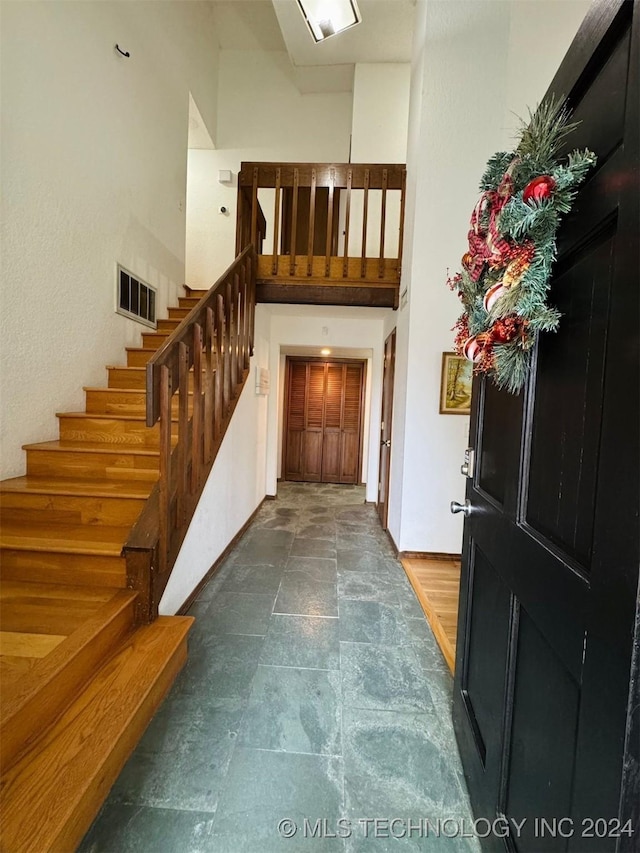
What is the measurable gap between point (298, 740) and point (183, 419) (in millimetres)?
1453

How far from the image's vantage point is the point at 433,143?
2602 mm

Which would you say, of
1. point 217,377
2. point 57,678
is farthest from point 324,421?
point 57,678

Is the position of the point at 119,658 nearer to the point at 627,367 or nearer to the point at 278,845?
the point at 278,845

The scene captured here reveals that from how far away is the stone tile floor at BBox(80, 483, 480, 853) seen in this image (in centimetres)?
100

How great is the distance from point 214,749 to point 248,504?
90.4 inches

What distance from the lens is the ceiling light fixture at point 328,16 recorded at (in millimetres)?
3031

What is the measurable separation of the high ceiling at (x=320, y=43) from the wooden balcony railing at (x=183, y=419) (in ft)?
10.2

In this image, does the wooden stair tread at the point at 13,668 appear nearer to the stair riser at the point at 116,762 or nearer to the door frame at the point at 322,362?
the stair riser at the point at 116,762

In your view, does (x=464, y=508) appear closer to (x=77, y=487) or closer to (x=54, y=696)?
(x=54, y=696)

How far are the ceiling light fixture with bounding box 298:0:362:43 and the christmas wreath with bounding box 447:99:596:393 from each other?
3783 mm

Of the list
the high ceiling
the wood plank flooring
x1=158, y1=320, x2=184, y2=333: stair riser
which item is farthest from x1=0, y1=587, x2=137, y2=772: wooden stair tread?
the high ceiling

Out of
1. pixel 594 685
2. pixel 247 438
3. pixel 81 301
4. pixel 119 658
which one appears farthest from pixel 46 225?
pixel 594 685

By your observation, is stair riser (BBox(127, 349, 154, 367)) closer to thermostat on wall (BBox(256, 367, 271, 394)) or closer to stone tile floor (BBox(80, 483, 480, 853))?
thermostat on wall (BBox(256, 367, 271, 394))

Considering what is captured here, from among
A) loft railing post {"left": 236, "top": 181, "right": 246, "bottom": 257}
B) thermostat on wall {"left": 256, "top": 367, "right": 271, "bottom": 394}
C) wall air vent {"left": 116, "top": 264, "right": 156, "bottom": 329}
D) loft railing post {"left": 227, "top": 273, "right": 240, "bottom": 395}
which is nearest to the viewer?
loft railing post {"left": 227, "top": 273, "right": 240, "bottom": 395}
